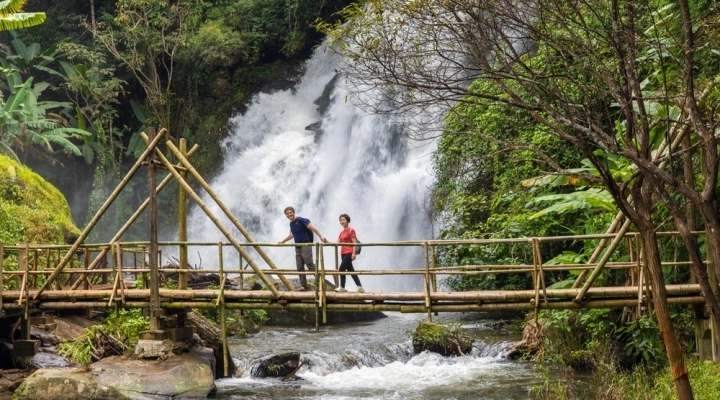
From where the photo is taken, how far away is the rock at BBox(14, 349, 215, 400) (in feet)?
31.5

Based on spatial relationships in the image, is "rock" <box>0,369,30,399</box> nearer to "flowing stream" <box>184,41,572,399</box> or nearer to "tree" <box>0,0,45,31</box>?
"flowing stream" <box>184,41,572,399</box>

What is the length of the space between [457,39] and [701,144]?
6.93 ft

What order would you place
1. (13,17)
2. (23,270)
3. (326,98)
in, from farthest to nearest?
(326,98), (13,17), (23,270)

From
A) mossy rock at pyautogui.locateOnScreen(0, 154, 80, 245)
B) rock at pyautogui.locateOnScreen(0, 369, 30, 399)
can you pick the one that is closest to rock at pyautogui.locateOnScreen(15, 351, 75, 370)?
rock at pyautogui.locateOnScreen(0, 369, 30, 399)

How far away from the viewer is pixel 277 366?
40.4ft

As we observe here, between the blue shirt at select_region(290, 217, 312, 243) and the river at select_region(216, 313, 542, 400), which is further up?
the blue shirt at select_region(290, 217, 312, 243)

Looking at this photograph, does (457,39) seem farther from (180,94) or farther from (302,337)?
(180,94)

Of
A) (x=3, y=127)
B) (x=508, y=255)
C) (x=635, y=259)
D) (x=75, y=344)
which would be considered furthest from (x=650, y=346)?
(x=3, y=127)

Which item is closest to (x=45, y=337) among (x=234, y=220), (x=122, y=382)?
(x=122, y=382)

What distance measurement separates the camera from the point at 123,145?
96.0ft

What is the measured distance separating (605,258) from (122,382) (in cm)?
A: 579

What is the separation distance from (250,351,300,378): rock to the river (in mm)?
166

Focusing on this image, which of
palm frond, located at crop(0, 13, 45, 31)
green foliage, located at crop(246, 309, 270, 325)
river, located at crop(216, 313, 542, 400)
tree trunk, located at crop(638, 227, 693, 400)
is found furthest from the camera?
green foliage, located at crop(246, 309, 270, 325)

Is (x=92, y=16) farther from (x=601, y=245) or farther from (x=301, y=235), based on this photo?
(x=601, y=245)
